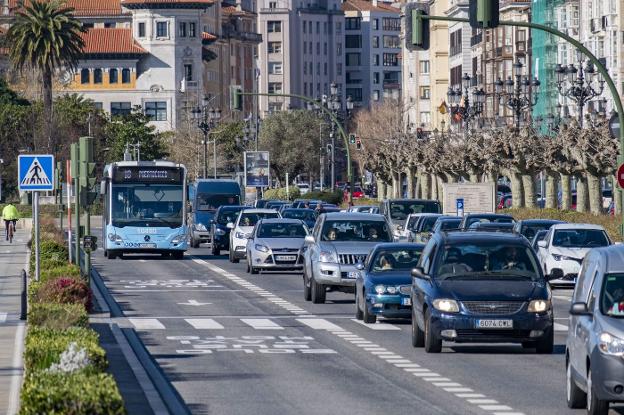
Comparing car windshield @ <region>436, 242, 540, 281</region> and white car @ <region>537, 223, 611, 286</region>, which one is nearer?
car windshield @ <region>436, 242, 540, 281</region>

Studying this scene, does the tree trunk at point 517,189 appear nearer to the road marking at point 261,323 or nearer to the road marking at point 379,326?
the road marking at point 261,323

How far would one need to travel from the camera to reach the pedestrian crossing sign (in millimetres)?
34656

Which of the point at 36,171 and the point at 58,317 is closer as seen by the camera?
the point at 58,317

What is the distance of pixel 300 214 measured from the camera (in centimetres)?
6550

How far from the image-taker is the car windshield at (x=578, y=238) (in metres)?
42.0

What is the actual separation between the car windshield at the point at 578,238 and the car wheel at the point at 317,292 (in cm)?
855

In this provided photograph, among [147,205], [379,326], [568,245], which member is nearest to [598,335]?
[379,326]

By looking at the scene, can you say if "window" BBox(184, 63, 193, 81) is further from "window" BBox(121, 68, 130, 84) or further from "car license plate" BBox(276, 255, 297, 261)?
"car license plate" BBox(276, 255, 297, 261)

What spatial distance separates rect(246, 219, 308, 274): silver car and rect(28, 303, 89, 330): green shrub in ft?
82.1

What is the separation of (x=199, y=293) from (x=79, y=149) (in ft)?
13.3

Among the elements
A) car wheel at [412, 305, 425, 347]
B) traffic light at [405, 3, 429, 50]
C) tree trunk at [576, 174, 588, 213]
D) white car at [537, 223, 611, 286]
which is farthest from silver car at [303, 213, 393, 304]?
tree trunk at [576, 174, 588, 213]

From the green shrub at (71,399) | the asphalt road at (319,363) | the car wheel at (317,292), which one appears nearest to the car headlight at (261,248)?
the asphalt road at (319,363)

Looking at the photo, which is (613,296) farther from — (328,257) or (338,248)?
(338,248)

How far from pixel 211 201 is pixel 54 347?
2217 inches
